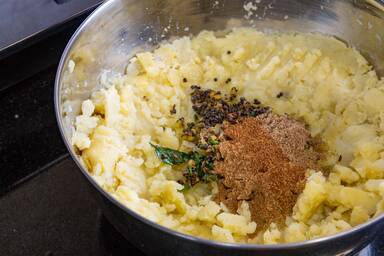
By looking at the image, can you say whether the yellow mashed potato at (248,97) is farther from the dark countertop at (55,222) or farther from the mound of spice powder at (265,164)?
the dark countertop at (55,222)

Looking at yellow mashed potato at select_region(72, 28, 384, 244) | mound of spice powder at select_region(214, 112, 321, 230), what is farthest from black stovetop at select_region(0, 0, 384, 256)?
mound of spice powder at select_region(214, 112, 321, 230)

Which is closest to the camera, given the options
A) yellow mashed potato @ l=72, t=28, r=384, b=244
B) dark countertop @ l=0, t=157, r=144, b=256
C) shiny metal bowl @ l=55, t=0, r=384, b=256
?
yellow mashed potato @ l=72, t=28, r=384, b=244

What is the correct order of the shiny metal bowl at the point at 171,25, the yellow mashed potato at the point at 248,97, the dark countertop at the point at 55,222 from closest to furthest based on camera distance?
the yellow mashed potato at the point at 248,97 < the dark countertop at the point at 55,222 < the shiny metal bowl at the point at 171,25

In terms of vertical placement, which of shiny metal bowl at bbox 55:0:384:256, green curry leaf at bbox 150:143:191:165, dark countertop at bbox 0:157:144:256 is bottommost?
dark countertop at bbox 0:157:144:256

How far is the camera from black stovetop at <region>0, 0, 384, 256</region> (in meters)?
1.37

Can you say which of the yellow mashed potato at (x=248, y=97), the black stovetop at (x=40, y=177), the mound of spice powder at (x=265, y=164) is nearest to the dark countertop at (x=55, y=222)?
the black stovetop at (x=40, y=177)

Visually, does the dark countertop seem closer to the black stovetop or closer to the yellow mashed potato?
the black stovetop

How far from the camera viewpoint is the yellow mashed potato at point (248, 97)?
4.13ft

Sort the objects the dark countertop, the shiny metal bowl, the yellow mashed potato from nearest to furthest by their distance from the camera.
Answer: the yellow mashed potato
the dark countertop
the shiny metal bowl

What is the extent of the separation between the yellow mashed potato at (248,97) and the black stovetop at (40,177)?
0.16m

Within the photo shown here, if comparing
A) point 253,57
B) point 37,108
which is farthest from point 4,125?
point 253,57

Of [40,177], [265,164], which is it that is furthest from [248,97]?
[40,177]

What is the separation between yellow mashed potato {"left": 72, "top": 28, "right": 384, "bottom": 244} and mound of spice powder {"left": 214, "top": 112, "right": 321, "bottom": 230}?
0.12 feet

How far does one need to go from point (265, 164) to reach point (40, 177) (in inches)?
27.2
